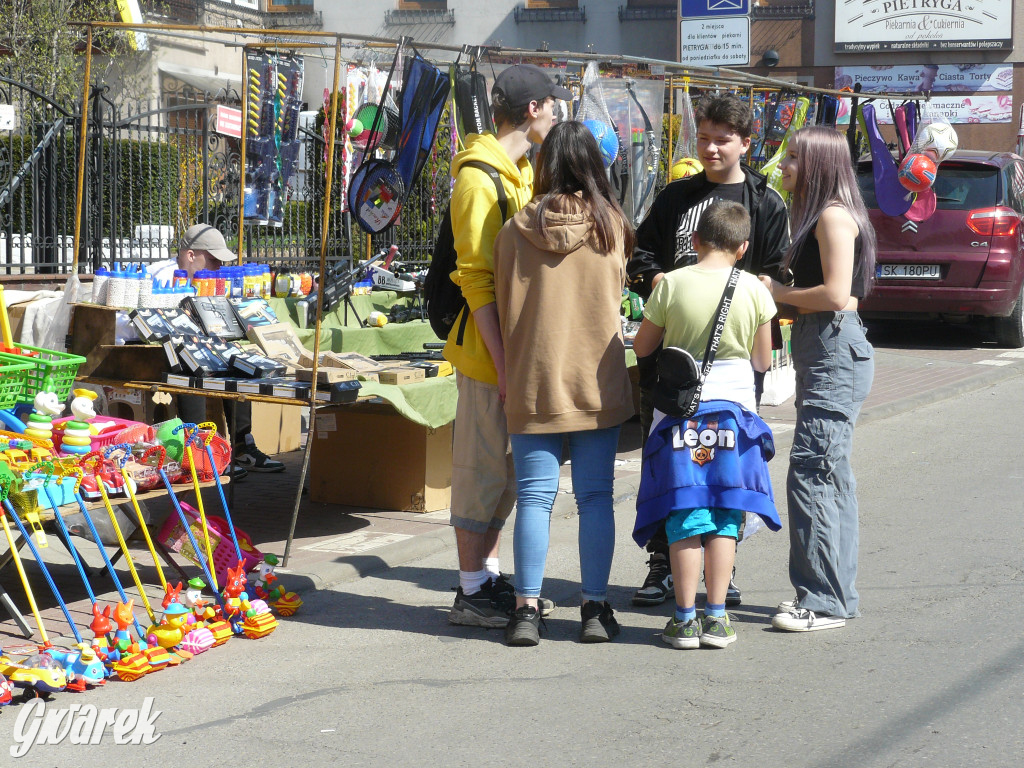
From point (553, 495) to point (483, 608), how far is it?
0.61 metres

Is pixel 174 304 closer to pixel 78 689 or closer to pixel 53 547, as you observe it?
pixel 53 547

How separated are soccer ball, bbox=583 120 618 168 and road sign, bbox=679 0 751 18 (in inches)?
734

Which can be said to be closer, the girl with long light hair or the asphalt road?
the asphalt road

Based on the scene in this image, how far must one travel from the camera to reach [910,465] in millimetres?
7793

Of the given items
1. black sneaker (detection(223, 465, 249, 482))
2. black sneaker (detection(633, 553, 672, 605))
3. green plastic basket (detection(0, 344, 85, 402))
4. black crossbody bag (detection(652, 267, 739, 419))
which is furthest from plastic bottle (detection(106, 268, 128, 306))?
black crossbody bag (detection(652, 267, 739, 419))

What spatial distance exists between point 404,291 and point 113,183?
2.55 metres

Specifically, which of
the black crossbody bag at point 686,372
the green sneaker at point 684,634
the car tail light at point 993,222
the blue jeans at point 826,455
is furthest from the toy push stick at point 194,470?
the car tail light at point 993,222

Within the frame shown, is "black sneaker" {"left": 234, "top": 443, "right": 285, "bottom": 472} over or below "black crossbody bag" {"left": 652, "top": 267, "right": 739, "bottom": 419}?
below

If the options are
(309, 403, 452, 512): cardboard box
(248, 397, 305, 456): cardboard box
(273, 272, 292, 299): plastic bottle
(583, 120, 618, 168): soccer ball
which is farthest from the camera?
(273, 272, 292, 299): plastic bottle

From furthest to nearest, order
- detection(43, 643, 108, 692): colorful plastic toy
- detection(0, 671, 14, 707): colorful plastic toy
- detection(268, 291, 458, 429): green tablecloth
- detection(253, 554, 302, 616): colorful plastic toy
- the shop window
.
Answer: the shop window < detection(268, 291, 458, 429): green tablecloth < detection(253, 554, 302, 616): colorful plastic toy < detection(43, 643, 108, 692): colorful plastic toy < detection(0, 671, 14, 707): colorful plastic toy

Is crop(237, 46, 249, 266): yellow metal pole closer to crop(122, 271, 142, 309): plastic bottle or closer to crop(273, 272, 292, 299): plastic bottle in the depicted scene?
crop(273, 272, 292, 299): plastic bottle

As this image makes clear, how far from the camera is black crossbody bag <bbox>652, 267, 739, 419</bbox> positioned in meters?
4.14

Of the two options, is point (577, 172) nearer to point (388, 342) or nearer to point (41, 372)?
point (41, 372)

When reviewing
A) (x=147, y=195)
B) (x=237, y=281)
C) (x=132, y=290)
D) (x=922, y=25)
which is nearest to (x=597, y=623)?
(x=132, y=290)
